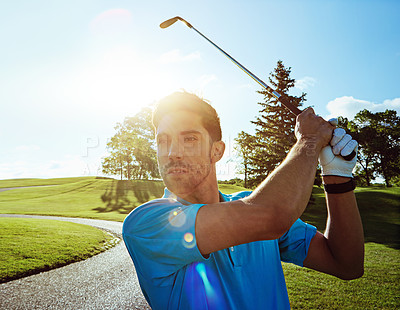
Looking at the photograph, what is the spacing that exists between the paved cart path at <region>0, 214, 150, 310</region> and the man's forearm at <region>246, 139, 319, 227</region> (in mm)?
6599

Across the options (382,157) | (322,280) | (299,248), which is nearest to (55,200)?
(322,280)

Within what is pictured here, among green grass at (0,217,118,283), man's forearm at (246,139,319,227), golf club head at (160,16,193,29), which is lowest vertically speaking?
green grass at (0,217,118,283)

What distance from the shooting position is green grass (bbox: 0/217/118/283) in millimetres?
9305

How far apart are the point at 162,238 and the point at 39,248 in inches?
514

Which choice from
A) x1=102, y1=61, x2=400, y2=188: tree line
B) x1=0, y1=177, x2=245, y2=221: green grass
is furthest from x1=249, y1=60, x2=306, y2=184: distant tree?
x1=0, y1=177, x2=245, y2=221: green grass

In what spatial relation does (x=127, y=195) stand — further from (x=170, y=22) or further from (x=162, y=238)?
(x=162, y=238)

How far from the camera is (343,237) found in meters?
1.84

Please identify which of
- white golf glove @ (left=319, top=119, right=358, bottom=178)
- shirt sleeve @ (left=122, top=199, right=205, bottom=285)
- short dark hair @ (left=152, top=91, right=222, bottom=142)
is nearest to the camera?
shirt sleeve @ (left=122, top=199, right=205, bottom=285)

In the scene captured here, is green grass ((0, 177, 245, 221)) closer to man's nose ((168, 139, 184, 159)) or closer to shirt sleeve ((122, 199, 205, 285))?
man's nose ((168, 139, 184, 159))

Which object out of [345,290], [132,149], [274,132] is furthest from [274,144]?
[132,149]

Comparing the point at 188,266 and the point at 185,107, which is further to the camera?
the point at 185,107

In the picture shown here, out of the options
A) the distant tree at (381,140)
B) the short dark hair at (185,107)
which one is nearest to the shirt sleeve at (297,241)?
the short dark hair at (185,107)

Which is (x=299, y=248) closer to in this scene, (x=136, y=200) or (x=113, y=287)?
(x=113, y=287)

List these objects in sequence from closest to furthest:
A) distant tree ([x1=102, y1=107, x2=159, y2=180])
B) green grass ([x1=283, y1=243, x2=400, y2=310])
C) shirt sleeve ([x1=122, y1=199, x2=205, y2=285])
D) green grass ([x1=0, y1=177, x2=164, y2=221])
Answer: shirt sleeve ([x1=122, y1=199, x2=205, y2=285]), green grass ([x1=283, y1=243, x2=400, y2=310]), green grass ([x1=0, y1=177, x2=164, y2=221]), distant tree ([x1=102, y1=107, x2=159, y2=180])
